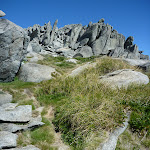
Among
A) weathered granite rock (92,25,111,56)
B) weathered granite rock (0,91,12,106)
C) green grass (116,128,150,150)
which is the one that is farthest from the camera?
weathered granite rock (92,25,111,56)

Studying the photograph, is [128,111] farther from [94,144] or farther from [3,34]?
[3,34]

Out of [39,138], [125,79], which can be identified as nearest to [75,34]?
[125,79]

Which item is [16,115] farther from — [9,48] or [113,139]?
[9,48]

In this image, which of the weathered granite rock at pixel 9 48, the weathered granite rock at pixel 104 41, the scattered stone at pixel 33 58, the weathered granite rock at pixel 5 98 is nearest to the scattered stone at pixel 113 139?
the weathered granite rock at pixel 5 98

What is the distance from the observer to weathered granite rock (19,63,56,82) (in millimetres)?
8296

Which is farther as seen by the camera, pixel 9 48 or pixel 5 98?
pixel 9 48

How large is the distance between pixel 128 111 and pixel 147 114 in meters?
0.63

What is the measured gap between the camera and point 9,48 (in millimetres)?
7688

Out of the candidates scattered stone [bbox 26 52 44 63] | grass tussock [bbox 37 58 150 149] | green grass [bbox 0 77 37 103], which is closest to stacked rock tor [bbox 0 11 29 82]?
green grass [bbox 0 77 37 103]

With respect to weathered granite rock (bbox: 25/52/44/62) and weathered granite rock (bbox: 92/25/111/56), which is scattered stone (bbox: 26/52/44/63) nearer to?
weathered granite rock (bbox: 25/52/44/62)

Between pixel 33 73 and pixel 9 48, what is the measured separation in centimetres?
221

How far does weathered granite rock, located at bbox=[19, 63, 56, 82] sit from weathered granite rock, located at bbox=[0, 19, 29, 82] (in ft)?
1.91

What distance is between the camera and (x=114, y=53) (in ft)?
104

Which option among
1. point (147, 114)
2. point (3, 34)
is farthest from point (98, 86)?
point (3, 34)
